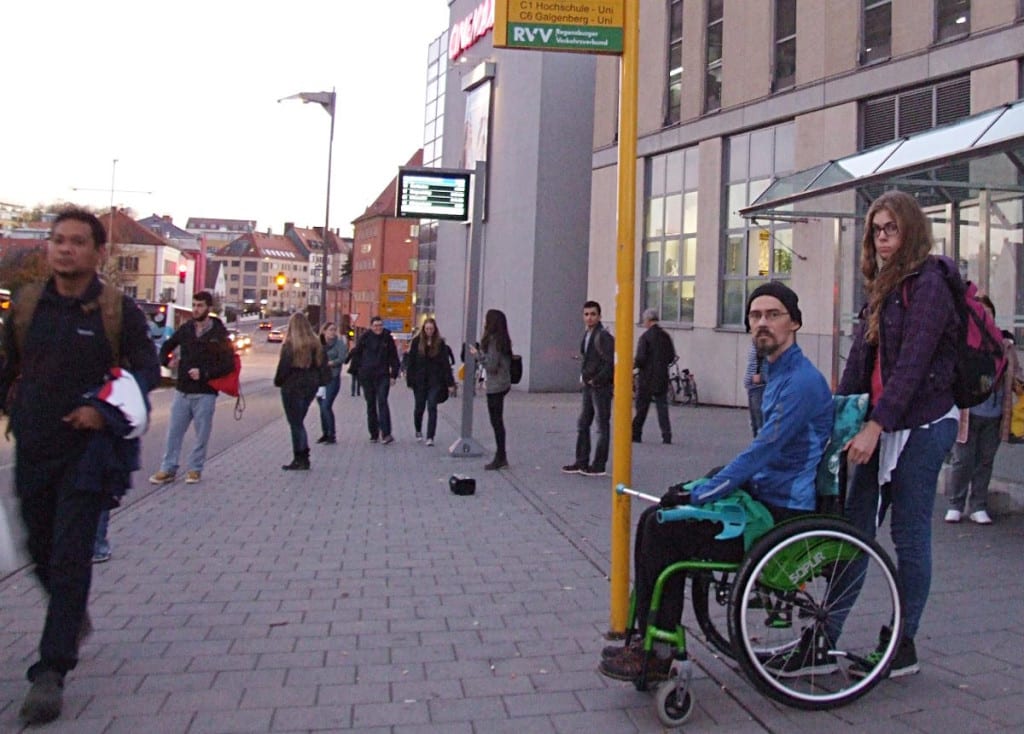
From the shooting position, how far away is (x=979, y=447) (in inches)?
301

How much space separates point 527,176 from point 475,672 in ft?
92.6

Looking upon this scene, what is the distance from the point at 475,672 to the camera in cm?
434

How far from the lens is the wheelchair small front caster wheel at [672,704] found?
3705mm

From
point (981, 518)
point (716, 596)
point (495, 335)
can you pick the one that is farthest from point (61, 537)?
point (495, 335)

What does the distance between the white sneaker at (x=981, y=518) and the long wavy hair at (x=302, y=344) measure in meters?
6.96

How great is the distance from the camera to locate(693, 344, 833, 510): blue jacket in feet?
12.6

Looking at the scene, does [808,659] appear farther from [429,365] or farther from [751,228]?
[751,228]

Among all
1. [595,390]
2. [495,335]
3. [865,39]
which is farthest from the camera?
[865,39]

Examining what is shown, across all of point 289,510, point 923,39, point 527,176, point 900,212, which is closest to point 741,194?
point 923,39

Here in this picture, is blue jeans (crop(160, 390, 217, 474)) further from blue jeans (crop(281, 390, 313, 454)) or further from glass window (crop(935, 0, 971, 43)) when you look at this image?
glass window (crop(935, 0, 971, 43))

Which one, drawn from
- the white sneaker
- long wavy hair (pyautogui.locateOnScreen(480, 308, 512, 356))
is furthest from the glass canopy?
long wavy hair (pyautogui.locateOnScreen(480, 308, 512, 356))

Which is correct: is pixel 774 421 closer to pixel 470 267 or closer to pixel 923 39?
pixel 470 267

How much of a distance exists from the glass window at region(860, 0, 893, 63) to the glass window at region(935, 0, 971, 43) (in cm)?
99

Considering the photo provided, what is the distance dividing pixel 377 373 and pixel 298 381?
333 centimetres
